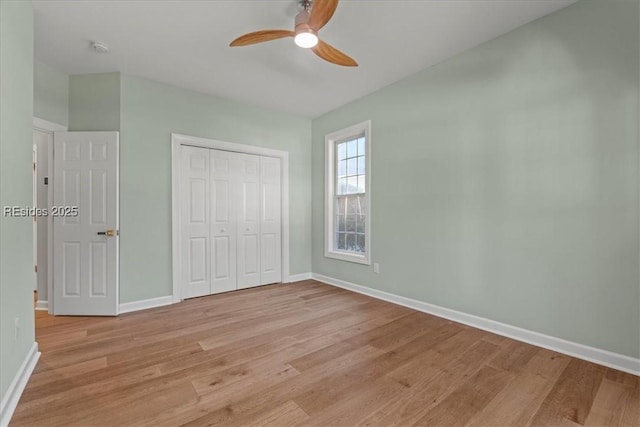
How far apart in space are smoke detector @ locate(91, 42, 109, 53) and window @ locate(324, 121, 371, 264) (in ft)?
9.49

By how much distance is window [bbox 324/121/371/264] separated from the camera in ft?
13.1

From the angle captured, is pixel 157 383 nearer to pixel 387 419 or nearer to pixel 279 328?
pixel 279 328

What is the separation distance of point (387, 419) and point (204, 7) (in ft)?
10.3

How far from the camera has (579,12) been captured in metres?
2.21

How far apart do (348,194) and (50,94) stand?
376 centimetres

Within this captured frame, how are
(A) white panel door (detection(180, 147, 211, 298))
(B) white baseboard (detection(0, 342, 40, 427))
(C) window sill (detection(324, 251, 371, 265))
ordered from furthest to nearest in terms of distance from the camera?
1. (C) window sill (detection(324, 251, 371, 265))
2. (A) white panel door (detection(180, 147, 211, 298))
3. (B) white baseboard (detection(0, 342, 40, 427))

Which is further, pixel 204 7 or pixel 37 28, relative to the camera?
pixel 37 28

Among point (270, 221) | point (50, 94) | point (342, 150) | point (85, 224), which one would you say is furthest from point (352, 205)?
point (50, 94)

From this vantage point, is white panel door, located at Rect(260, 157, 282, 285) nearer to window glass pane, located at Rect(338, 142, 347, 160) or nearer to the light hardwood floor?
window glass pane, located at Rect(338, 142, 347, 160)

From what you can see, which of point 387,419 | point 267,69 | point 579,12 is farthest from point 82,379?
point 579,12

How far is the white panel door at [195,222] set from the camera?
12.2ft

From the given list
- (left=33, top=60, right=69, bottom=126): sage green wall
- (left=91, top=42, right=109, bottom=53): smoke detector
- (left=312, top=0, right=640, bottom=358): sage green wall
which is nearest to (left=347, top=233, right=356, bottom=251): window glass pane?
(left=312, top=0, right=640, bottom=358): sage green wall

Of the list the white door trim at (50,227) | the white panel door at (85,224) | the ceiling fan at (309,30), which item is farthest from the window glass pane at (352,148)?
the white door trim at (50,227)

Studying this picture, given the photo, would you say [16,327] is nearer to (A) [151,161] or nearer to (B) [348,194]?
(A) [151,161]
